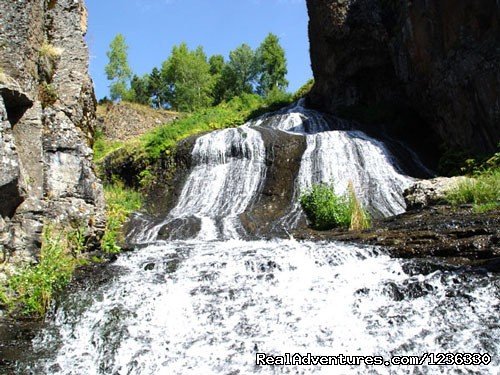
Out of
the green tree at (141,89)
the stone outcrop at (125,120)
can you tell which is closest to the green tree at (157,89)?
the green tree at (141,89)

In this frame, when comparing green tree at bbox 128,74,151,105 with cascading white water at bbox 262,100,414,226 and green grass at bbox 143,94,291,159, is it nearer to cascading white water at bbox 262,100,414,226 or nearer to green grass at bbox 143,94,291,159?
green grass at bbox 143,94,291,159

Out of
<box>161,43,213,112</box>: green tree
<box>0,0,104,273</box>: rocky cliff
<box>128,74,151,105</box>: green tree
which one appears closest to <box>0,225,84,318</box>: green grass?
<box>0,0,104,273</box>: rocky cliff

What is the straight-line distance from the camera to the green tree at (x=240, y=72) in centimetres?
5100

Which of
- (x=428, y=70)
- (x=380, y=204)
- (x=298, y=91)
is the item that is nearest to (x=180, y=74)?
(x=298, y=91)

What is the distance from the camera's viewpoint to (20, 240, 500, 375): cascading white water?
535cm

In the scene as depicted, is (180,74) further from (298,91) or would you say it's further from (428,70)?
(428,70)

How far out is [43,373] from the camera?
5.32 m

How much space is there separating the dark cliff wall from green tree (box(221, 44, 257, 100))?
85.1 feet

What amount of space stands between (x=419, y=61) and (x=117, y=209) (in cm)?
1195

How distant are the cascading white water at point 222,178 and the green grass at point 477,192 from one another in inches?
213

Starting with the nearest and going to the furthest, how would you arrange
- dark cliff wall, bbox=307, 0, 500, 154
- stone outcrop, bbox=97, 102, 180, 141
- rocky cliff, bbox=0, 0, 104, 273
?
rocky cliff, bbox=0, 0, 104, 273
dark cliff wall, bbox=307, 0, 500, 154
stone outcrop, bbox=97, 102, 180, 141

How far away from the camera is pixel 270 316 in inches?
241

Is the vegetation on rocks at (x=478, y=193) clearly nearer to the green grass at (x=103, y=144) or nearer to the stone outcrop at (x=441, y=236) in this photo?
the stone outcrop at (x=441, y=236)

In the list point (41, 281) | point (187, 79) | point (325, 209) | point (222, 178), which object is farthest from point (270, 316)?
point (187, 79)
